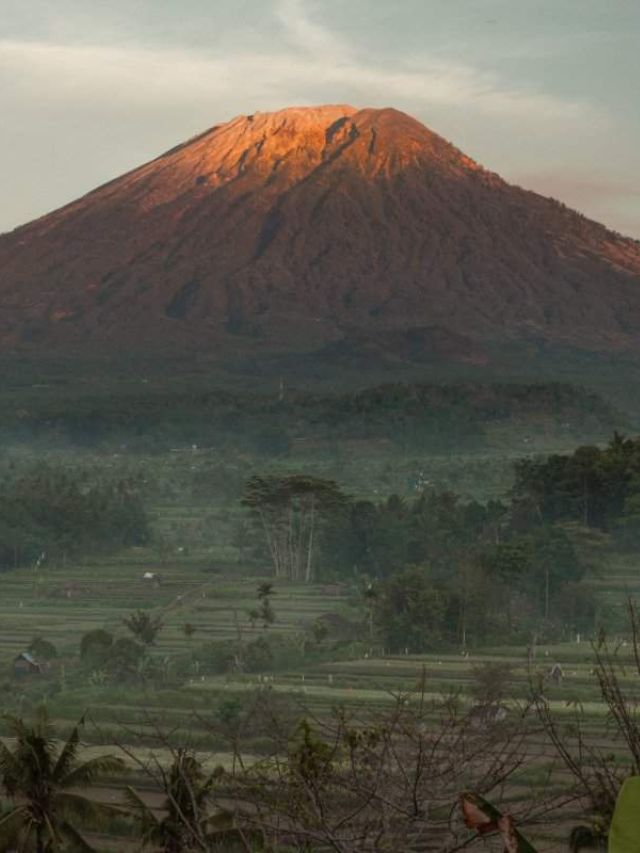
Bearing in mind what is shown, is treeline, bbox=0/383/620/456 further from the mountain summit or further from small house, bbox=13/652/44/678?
small house, bbox=13/652/44/678

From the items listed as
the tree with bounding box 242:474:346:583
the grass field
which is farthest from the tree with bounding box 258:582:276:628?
the tree with bounding box 242:474:346:583

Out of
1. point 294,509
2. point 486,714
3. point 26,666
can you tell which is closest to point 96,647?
point 26,666

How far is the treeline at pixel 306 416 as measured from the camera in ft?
348

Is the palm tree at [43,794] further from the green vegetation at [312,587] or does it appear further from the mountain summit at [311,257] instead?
the mountain summit at [311,257]

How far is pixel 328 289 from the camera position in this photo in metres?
143

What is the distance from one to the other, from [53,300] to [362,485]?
2364 inches

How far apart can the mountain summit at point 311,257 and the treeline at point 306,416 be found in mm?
19446

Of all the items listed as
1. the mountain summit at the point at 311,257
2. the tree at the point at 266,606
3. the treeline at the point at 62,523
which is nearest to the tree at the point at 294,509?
the treeline at the point at 62,523

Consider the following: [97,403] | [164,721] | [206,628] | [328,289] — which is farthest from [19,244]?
[164,721]

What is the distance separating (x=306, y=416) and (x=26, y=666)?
2562 inches

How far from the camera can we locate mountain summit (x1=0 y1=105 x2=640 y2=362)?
13850 centimetres

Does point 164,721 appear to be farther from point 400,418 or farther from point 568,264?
point 568,264

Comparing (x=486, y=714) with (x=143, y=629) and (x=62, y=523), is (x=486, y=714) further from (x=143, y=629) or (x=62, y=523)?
(x=62, y=523)

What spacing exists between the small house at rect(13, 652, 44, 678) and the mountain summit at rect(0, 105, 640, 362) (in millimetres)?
89738
